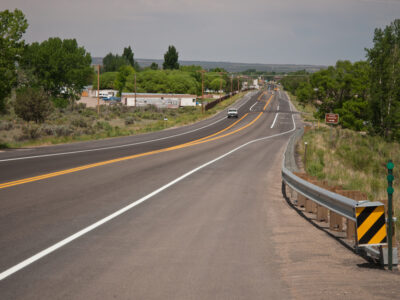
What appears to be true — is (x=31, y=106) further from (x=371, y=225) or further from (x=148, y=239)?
(x=371, y=225)

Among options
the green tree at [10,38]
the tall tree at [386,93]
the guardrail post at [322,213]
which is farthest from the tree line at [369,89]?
the guardrail post at [322,213]

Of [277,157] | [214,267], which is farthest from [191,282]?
[277,157]

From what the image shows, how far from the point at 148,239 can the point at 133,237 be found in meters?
0.27

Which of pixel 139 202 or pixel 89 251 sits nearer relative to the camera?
pixel 89 251

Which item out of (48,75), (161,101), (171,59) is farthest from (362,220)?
(171,59)

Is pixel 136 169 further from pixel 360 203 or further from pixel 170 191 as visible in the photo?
Result: pixel 360 203

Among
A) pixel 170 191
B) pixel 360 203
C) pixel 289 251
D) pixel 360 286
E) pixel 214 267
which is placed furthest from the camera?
pixel 170 191

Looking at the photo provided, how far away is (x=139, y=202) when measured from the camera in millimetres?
9938

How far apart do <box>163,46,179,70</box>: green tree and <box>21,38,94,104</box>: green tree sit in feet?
317

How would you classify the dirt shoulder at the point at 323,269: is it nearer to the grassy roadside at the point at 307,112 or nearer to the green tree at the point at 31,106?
the green tree at the point at 31,106

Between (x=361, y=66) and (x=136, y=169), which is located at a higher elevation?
(x=361, y=66)

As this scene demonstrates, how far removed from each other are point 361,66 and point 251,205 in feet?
171

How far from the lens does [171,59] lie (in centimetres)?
18600

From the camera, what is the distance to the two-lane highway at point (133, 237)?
5.05 metres
